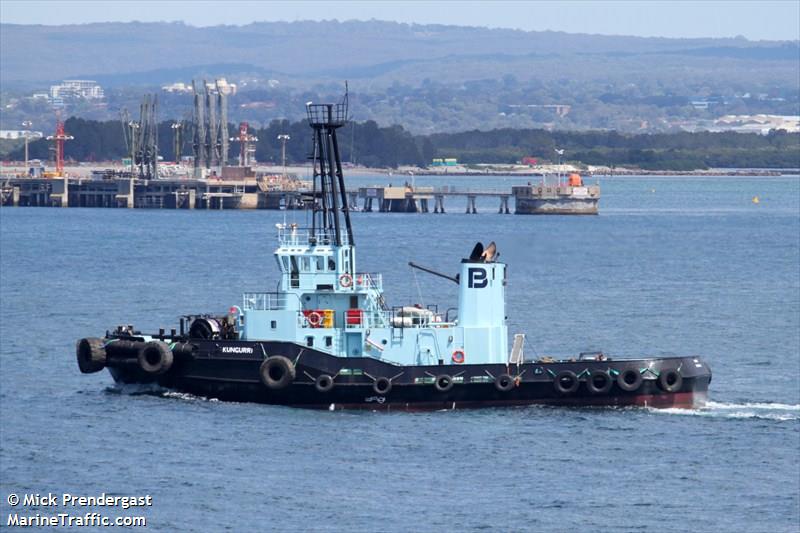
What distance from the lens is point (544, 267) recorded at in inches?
3334

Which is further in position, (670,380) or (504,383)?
(670,380)

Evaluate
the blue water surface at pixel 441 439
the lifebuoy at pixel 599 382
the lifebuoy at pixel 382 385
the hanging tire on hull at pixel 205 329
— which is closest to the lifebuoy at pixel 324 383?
the blue water surface at pixel 441 439

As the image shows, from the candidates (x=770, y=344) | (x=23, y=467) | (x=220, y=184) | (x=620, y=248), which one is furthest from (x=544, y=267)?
(x=220, y=184)

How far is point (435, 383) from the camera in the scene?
4275 centimetres

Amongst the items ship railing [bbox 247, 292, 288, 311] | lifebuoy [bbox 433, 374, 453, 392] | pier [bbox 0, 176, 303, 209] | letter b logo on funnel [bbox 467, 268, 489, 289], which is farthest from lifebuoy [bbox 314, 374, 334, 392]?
pier [bbox 0, 176, 303, 209]

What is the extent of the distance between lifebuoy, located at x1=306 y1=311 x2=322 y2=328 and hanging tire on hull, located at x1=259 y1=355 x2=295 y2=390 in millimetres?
1260

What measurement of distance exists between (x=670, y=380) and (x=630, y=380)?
0.99m

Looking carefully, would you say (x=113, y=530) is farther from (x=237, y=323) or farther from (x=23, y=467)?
(x=237, y=323)

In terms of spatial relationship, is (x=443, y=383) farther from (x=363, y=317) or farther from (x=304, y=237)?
(x=304, y=237)

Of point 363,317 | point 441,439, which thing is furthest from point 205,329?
point 441,439

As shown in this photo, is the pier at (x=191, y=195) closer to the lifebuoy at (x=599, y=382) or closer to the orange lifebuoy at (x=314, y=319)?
the orange lifebuoy at (x=314, y=319)

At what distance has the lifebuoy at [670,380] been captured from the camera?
43.2 meters

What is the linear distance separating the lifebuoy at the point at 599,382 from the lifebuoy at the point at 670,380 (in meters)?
1.20

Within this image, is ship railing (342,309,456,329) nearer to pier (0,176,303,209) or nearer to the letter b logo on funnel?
the letter b logo on funnel
